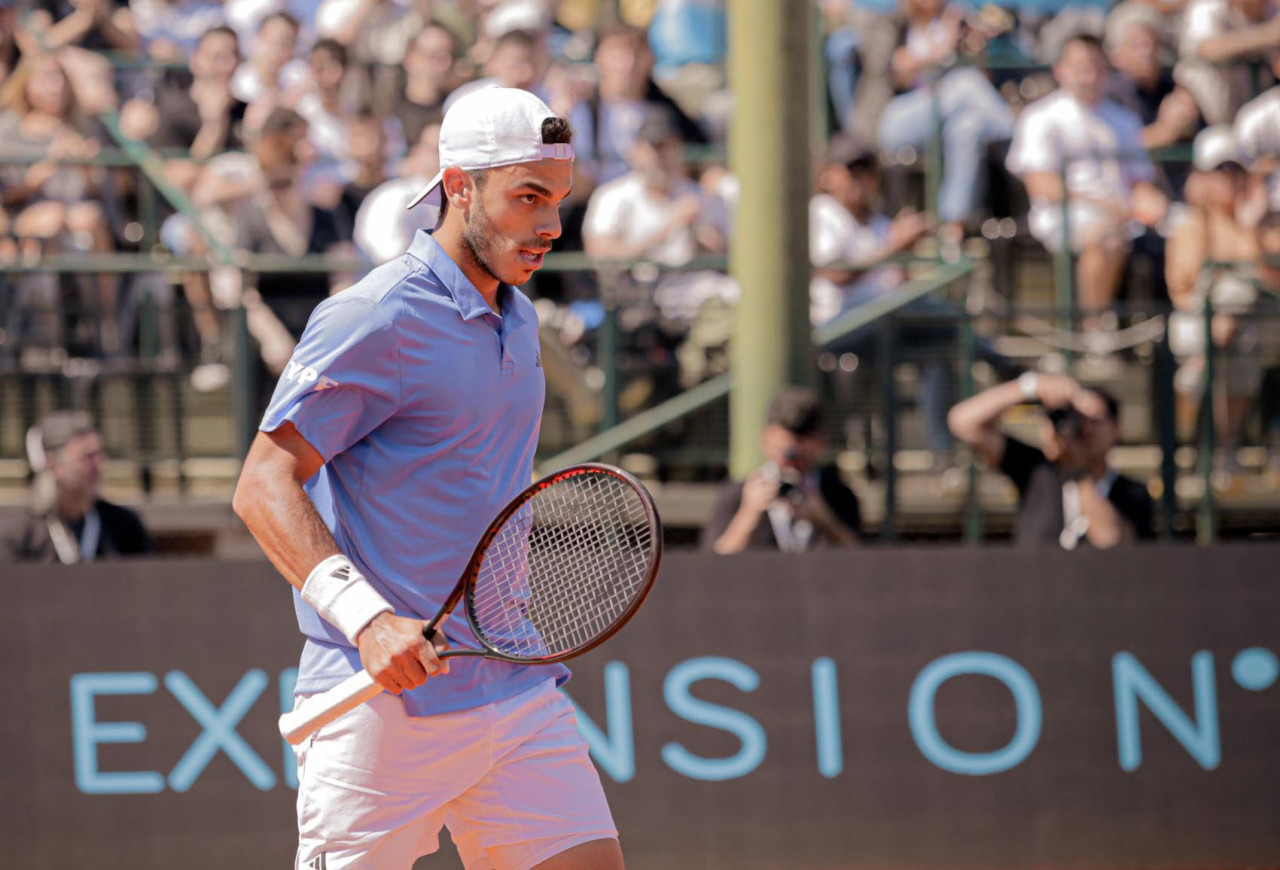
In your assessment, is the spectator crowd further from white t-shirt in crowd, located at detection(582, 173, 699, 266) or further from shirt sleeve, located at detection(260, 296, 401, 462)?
shirt sleeve, located at detection(260, 296, 401, 462)

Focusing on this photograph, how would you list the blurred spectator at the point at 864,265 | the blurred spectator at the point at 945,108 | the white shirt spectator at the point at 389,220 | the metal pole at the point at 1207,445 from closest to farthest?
1. the metal pole at the point at 1207,445
2. the blurred spectator at the point at 864,265
3. the white shirt spectator at the point at 389,220
4. the blurred spectator at the point at 945,108

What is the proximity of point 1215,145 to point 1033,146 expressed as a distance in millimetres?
1070

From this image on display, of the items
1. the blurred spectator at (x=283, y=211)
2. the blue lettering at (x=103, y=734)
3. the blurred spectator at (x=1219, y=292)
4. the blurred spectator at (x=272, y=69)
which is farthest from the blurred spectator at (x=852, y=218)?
the blue lettering at (x=103, y=734)

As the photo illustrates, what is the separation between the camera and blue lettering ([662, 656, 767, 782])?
593cm

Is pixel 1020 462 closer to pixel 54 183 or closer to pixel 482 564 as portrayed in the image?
pixel 482 564

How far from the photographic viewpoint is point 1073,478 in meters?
6.64

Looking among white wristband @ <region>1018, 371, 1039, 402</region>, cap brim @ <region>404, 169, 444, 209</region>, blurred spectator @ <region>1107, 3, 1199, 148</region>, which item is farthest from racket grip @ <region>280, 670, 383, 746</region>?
blurred spectator @ <region>1107, 3, 1199, 148</region>

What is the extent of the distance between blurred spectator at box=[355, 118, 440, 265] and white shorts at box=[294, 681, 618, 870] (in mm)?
4511

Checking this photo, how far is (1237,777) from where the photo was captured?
603 cm

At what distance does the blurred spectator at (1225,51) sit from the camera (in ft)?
30.7

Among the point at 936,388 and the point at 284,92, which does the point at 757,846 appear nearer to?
the point at 936,388

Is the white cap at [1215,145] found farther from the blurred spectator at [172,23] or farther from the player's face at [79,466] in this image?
the player's face at [79,466]

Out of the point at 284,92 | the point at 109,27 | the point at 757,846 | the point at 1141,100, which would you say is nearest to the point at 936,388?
the point at 757,846

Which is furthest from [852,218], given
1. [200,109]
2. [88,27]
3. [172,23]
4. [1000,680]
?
[88,27]
